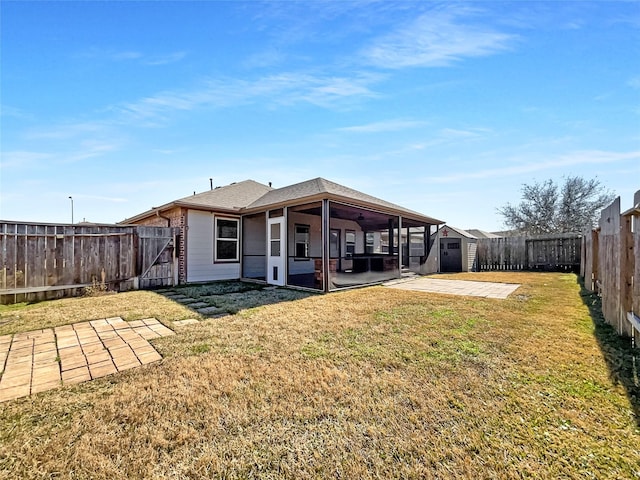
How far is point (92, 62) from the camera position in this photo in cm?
717

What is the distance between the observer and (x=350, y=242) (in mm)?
14625

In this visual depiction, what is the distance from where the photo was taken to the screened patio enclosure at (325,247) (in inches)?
341

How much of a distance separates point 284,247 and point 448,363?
659 cm

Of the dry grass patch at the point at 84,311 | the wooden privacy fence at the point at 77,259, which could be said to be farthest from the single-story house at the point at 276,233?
the dry grass patch at the point at 84,311

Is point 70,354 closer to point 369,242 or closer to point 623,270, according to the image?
point 623,270

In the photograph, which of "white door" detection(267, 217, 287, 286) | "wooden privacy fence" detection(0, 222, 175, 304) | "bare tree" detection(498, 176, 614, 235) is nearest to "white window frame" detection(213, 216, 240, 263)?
"wooden privacy fence" detection(0, 222, 175, 304)

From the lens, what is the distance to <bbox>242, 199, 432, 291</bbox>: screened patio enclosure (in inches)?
341

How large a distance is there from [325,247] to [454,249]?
11248mm

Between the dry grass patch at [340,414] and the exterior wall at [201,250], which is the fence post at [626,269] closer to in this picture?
the dry grass patch at [340,414]

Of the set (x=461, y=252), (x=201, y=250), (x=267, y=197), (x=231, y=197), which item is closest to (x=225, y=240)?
(x=201, y=250)

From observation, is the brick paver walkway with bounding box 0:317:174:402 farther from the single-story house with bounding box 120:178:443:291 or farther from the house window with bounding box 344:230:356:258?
the house window with bounding box 344:230:356:258

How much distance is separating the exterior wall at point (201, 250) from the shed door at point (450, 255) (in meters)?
12.4

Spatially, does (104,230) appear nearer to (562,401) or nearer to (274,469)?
(274,469)

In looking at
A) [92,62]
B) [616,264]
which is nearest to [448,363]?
[616,264]
